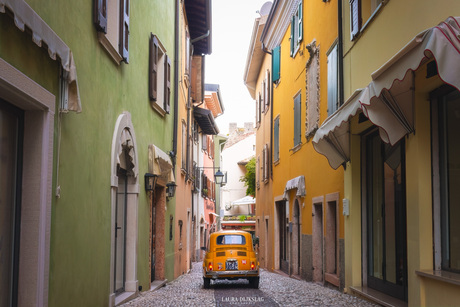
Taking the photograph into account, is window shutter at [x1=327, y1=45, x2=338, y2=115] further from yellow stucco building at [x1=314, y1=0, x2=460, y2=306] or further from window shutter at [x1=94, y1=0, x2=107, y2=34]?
window shutter at [x1=94, y1=0, x2=107, y2=34]

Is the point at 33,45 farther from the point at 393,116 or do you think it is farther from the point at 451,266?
the point at 451,266

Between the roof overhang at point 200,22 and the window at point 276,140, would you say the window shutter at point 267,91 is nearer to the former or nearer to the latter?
the window at point 276,140

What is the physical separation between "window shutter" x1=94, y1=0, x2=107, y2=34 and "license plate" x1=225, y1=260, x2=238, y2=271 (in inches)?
347

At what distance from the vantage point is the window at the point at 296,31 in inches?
700

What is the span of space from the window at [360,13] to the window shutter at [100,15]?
4165 millimetres

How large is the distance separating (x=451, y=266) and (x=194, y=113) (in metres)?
19.6

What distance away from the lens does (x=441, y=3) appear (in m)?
6.94

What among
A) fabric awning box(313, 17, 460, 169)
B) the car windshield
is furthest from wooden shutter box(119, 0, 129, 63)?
the car windshield

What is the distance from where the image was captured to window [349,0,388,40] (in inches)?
396

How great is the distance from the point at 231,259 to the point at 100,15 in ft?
30.0

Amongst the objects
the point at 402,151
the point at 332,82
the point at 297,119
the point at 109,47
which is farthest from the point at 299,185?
the point at 109,47

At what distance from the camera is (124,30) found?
32.8 ft

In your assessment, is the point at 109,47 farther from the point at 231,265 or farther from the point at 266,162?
the point at 266,162

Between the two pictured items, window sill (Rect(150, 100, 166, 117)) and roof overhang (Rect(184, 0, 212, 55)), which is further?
roof overhang (Rect(184, 0, 212, 55))
